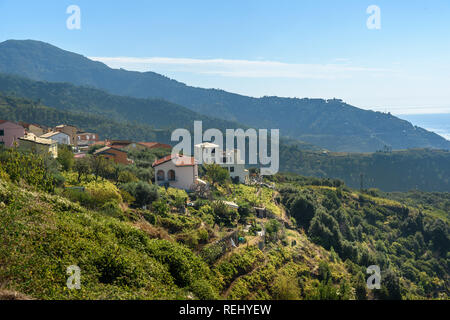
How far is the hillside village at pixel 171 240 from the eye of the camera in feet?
37.0

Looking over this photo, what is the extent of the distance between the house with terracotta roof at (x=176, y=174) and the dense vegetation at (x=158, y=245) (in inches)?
53.9

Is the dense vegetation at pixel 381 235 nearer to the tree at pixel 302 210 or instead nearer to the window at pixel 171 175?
the tree at pixel 302 210

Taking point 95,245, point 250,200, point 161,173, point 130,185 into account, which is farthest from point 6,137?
point 95,245

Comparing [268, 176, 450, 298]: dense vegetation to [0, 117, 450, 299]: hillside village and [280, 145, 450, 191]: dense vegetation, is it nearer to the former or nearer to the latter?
[0, 117, 450, 299]: hillside village

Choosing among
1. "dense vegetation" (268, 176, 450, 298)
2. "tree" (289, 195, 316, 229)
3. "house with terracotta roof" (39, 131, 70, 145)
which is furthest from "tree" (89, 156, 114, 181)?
"house with terracotta roof" (39, 131, 70, 145)

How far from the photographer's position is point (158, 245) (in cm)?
1479

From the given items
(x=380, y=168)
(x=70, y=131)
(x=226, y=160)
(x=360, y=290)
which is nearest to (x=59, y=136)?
(x=70, y=131)

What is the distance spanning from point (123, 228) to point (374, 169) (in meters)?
144

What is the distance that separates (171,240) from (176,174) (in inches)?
764

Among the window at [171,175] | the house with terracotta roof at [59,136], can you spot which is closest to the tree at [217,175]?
the window at [171,175]

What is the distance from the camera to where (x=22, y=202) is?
1412 cm

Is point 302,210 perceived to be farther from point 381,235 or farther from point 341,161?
point 341,161
